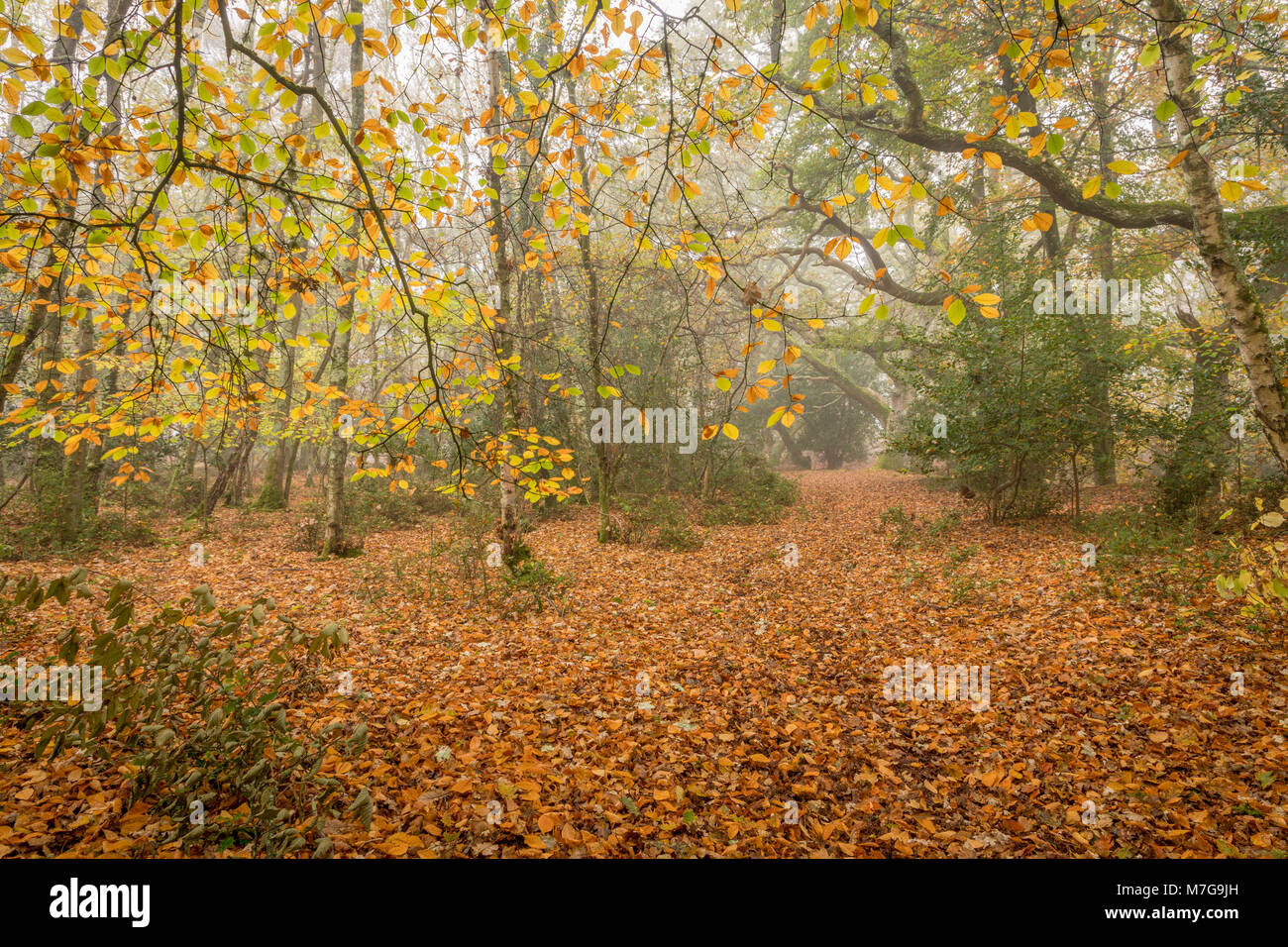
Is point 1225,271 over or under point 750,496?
over

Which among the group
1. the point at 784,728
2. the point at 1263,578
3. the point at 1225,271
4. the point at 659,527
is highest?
the point at 1225,271

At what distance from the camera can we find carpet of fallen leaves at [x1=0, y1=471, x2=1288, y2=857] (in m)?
2.90

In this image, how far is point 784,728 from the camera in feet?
13.4

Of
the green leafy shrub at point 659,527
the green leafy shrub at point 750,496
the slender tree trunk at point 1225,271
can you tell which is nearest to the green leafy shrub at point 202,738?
the green leafy shrub at point 659,527

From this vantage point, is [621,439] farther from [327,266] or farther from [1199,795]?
[1199,795]

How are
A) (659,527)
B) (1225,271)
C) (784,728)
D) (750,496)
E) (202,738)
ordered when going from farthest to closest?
(750,496)
(659,527)
(1225,271)
(784,728)
(202,738)

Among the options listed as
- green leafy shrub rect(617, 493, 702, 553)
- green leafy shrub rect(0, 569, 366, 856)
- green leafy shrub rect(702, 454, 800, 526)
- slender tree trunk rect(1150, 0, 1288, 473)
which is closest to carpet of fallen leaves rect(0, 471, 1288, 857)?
green leafy shrub rect(0, 569, 366, 856)

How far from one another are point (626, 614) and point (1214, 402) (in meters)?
8.73

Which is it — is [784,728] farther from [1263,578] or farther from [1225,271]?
[1225,271]

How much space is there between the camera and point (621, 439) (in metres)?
12.2

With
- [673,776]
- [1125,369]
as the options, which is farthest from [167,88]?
[1125,369]

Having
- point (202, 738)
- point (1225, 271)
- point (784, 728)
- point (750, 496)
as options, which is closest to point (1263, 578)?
point (1225, 271)

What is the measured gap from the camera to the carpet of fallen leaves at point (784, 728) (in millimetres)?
2898

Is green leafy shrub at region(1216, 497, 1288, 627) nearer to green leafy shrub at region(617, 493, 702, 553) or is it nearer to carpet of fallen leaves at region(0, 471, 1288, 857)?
carpet of fallen leaves at region(0, 471, 1288, 857)
